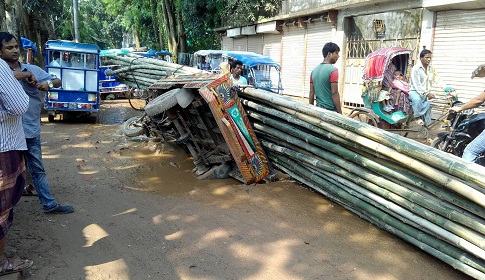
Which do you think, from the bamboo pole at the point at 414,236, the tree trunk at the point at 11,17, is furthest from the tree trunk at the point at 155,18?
the bamboo pole at the point at 414,236

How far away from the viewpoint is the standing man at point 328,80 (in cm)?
473

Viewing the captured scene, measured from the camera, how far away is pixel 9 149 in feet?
8.90

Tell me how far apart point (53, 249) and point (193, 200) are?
163 centimetres

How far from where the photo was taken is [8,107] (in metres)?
2.61

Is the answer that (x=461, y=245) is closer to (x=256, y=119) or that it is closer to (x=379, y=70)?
(x=256, y=119)

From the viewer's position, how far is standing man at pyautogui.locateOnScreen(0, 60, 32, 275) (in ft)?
8.54

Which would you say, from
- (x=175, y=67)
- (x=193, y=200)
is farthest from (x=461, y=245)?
(x=175, y=67)

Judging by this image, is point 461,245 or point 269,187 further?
point 269,187

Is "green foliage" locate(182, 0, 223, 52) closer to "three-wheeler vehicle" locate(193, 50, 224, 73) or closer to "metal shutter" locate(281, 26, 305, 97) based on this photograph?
"metal shutter" locate(281, 26, 305, 97)

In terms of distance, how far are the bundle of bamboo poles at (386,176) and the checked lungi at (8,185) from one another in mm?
2796

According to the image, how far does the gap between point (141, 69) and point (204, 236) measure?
6696 mm

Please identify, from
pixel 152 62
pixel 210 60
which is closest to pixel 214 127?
pixel 152 62

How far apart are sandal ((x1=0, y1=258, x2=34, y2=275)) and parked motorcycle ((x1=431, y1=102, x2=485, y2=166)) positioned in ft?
16.8

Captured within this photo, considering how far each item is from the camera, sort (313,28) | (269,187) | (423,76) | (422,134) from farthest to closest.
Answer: (313,28)
(422,134)
(423,76)
(269,187)
